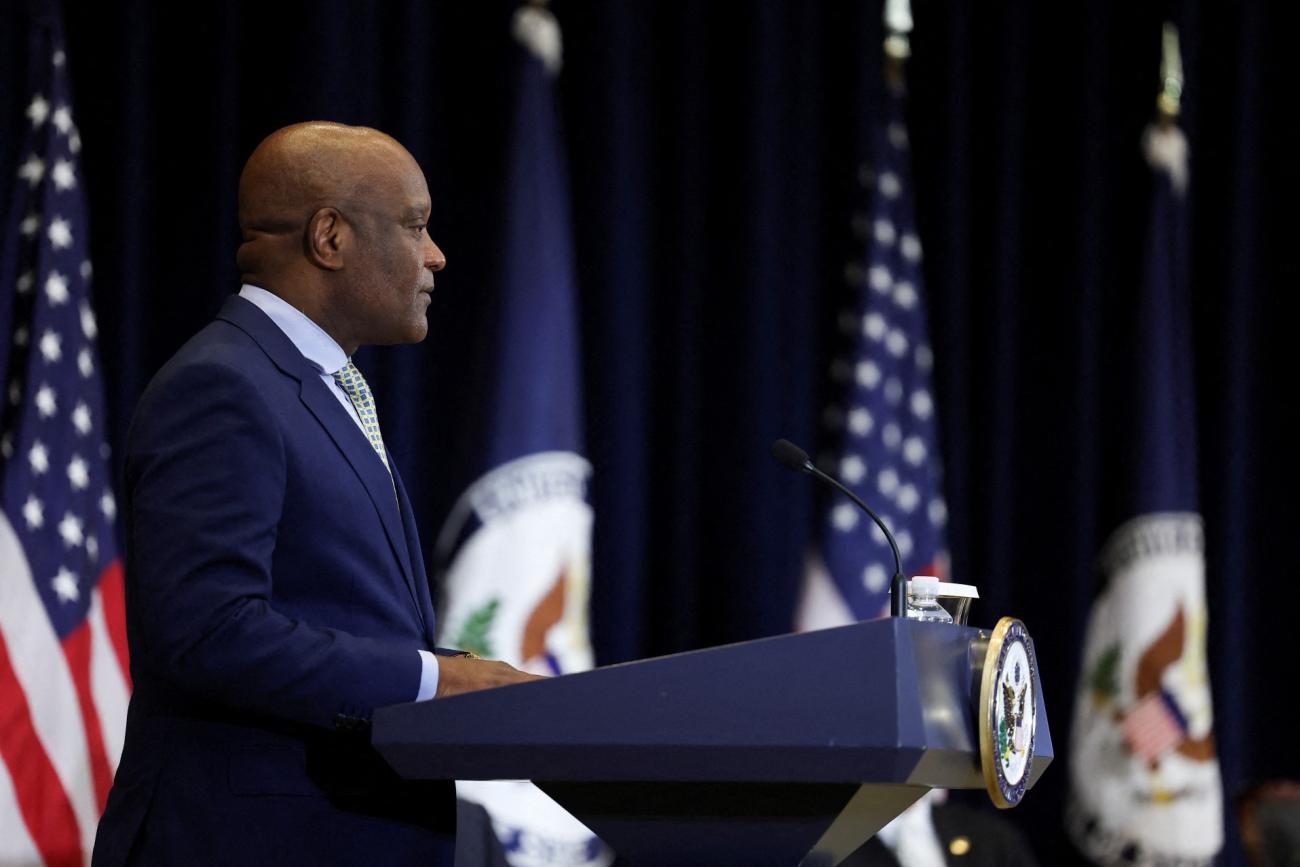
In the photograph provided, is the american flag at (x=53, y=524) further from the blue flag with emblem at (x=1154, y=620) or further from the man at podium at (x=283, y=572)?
the blue flag with emblem at (x=1154, y=620)

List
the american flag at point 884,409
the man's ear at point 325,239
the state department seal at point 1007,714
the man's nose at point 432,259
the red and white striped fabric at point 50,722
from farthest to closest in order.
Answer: the american flag at point 884,409, the red and white striped fabric at point 50,722, the man's nose at point 432,259, the man's ear at point 325,239, the state department seal at point 1007,714

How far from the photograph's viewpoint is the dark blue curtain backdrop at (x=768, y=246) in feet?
13.3

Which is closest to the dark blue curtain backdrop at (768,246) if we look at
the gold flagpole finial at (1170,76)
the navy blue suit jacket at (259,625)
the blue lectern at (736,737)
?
the gold flagpole finial at (1170,76)

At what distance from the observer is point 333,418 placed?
1.85m

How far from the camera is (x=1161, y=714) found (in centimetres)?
478

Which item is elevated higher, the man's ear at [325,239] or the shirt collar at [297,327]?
the man's ear at [325,239]

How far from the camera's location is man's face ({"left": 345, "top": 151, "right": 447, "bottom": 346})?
6.44 feet

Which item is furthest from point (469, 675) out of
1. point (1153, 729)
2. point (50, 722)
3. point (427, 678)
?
point (1153, 729)

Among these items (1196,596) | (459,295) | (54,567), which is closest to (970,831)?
(1196,596)

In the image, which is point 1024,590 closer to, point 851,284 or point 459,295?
point 851,284

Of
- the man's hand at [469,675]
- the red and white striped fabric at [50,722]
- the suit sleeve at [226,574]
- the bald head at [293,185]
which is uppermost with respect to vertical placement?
the bald head at [293,185]

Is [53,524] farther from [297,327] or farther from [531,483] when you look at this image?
[297,327]

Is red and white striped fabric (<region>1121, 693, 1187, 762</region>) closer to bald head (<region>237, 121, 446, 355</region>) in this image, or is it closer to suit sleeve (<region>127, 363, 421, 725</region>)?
bald head (<region>237, 121, 446, 355</region>)

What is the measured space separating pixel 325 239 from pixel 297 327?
4.3 inches
